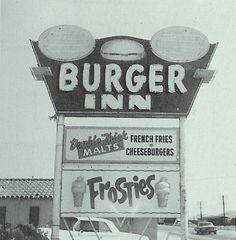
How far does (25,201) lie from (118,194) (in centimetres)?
768

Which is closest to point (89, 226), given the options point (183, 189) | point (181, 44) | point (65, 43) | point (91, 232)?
point (91, 232)

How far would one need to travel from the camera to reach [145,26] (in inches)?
180

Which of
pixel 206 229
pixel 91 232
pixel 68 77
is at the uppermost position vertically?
pixel 68 77

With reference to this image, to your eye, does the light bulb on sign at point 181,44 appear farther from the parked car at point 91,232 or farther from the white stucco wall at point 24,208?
the white stucco wall at point 24,208

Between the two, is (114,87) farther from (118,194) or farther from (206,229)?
(206,229)

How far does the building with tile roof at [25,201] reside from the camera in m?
11.2

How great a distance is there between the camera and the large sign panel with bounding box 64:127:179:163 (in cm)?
441

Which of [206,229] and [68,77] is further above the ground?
[68,77]

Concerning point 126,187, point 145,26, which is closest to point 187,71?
point 145,26

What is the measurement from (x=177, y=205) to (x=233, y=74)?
1.42 metres

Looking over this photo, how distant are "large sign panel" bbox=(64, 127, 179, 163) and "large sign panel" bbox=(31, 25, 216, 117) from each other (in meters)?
0.18

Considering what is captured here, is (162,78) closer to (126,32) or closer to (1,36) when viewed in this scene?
(126,32)

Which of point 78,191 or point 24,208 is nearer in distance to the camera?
point 78,191

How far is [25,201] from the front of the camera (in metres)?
11.5
